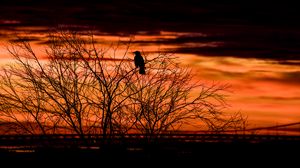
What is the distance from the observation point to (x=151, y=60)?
2438cm

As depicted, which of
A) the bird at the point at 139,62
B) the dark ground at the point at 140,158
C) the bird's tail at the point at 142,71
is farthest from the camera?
the bird's tail at the point at 142,71

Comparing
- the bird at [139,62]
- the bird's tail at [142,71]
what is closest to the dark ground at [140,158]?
the bird's tail at [142,71]

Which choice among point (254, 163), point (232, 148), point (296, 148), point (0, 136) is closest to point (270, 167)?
point (254, 163)

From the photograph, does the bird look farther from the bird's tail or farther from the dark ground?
the dark ground

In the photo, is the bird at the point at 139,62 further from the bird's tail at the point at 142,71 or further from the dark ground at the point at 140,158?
the dark ground at the point at 140,158

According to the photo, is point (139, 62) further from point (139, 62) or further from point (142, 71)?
point (142, 71)

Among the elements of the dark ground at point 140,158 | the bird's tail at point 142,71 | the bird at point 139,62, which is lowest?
the dark ground at point 140,158

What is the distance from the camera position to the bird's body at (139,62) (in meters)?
23.6

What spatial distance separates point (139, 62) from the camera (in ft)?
78.0

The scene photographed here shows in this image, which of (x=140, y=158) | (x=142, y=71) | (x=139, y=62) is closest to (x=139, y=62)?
(x=139, y=62)

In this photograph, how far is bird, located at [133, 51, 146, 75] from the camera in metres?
23.6

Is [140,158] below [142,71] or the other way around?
below

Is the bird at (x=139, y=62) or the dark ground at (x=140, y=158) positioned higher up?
the bird at (x=139, y=62)

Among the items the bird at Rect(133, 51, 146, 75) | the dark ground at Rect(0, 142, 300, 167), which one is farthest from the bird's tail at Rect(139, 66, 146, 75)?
the dark ground at Rect(0, 142, 300, 167)
